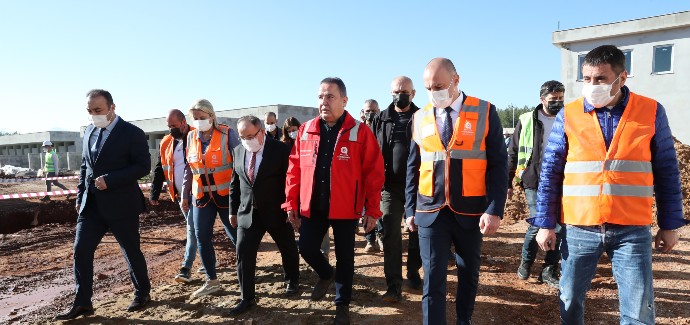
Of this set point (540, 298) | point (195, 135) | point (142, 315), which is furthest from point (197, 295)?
point (540, 298)

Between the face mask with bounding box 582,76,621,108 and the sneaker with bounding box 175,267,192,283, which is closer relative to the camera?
the face mask with bounding box 582,76,621,108

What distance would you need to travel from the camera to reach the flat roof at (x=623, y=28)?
19578 millimetres

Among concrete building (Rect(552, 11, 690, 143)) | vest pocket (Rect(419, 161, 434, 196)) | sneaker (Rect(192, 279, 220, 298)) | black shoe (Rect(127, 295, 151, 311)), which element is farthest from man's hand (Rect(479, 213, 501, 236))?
concrete building (Rect(552, 11, 690, 143))

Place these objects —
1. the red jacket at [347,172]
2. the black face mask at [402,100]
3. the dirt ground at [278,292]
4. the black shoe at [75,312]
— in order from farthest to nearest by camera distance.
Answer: the black face mask at [402,100]
the black shoe at [75,312]
the dirt ground at [278,292]
the red jacket at [347,172]

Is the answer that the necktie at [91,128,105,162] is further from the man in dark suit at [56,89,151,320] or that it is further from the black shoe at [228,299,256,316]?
the black shoe at [228,299,256,316]

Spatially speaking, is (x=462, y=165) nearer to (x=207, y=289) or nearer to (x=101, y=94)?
(x=207, y=289)

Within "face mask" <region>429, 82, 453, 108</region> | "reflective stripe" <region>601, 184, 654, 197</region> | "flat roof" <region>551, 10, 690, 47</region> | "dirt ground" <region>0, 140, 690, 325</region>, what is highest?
"flat roof" <region>551, 10, 690, 47</region>

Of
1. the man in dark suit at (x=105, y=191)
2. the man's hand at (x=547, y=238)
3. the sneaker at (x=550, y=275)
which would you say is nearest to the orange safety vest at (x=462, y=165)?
the man's hand at (x=547, y=238)

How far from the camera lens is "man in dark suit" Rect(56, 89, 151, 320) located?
4.15m

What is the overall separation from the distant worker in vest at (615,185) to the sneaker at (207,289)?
11.6 ft

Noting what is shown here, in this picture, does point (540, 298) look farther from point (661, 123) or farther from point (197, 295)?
point (197, 295)

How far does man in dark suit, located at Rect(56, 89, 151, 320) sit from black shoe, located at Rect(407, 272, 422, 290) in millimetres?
2840

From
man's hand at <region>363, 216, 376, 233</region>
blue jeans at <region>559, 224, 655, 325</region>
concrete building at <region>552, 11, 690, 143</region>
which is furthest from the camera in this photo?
concrete building at <region>552, 11, 690, 143</region>

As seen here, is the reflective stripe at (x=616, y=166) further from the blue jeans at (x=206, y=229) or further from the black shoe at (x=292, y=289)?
the blue jeans at (x=206, y=229)
